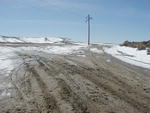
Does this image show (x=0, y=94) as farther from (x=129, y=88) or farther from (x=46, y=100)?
(x=129, y=88)

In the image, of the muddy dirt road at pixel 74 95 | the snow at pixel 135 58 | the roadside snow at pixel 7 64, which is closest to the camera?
the muddy dirt road at pixel 74 95

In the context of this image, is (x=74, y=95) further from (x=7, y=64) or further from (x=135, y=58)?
(x=135, y=58)

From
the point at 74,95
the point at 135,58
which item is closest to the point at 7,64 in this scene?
the point at 74,95

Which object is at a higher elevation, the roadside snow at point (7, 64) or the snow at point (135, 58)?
the roadside snow at point (7, 64)

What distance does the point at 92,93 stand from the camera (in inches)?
230

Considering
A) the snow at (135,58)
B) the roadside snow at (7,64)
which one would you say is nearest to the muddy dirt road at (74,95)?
the roadside snow at (7,64)

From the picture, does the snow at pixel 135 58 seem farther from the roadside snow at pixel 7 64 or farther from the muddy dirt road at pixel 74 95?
the roadside snow at pixel 7 64

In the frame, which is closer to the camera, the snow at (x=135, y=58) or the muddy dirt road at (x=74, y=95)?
the muddy dirt road at (x=74, y=95)

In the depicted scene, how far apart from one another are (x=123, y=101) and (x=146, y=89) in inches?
64.8

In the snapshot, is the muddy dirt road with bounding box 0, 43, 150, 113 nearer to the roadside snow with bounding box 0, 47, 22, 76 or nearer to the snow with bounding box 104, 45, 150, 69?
the roadside snow with bounding box 0, 47, 22, 76

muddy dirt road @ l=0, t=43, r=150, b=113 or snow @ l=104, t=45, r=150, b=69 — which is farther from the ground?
muddy dirt road @ l=0, t=43, r=150, b=113

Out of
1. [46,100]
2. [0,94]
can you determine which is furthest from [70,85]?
[0,94]

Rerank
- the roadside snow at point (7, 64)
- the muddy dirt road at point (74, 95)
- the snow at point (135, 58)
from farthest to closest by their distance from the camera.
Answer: the snow at point (135, 58)
the roadside snow at point (7, 64)
the muddy dirt road at point (74, 95)

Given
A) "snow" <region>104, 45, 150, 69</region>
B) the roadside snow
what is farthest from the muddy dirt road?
"snow" <region>104, 45, 150, 69</region>
